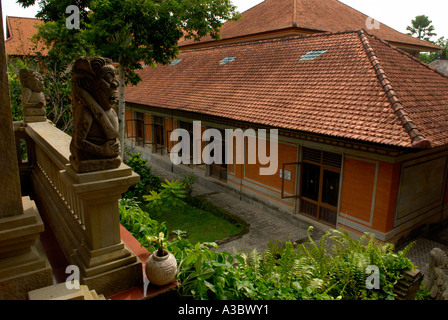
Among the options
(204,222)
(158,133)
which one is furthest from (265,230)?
(158,133)

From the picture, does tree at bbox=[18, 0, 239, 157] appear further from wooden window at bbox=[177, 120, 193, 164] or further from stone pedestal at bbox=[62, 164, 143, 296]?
stone pedestal at bbox=[62, 164, 143, 296]

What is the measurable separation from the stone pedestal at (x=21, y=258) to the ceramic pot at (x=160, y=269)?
1.16 m

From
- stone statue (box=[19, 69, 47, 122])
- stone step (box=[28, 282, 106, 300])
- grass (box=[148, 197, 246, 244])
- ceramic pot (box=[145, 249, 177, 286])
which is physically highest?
stone statue (box=[19, 69, 47, 122])

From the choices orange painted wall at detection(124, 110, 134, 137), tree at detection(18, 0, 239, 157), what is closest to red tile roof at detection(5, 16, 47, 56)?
orange painted wall at detection(124, 110, 134, 137)

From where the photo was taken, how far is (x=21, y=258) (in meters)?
2.82

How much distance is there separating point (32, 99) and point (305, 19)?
18.5m

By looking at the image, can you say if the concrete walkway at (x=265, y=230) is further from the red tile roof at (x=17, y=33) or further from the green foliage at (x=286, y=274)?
the red tile roof at (x=17, y=33)

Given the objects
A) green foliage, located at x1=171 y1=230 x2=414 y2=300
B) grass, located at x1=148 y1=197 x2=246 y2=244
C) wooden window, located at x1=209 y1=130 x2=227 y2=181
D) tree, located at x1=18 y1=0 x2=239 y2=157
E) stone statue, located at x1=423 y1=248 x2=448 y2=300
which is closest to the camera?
green foliage, located at x1=171 y1=230 x2=414 y2=300

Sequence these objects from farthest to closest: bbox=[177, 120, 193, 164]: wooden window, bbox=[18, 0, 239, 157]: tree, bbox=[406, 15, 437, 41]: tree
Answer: bbox=[406, 15, 437, 41]: tree, bbox=[177, 120, 193, 164]: wooden window, bbox=[18, 0, 239, 157]: tree

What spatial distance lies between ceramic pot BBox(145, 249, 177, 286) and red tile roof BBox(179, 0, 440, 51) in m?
19.2

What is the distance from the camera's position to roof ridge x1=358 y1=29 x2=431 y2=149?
8.10 m

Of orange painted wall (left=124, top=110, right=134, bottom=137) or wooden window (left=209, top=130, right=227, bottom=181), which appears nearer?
wooden window (left=209, top=130, right=227, bottom=181)
